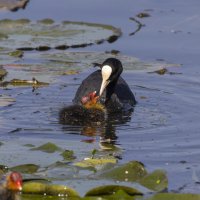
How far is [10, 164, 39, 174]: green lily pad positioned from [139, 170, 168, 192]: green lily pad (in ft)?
2.93

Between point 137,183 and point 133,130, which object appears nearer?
point 137,183

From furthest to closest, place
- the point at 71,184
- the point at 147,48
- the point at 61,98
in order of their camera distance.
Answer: the point at 147,48, the point at 61,98, the point at 71,184

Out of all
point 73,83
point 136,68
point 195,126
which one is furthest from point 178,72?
point 195,126

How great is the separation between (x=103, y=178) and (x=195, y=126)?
8.66 ft

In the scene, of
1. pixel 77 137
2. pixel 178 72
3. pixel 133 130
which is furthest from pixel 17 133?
pixel 178 72

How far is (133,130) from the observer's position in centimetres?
1005

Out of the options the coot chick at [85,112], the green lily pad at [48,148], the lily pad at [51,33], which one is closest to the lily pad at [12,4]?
the lily pad at [51,33]

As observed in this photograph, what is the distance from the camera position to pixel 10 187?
6492 mm

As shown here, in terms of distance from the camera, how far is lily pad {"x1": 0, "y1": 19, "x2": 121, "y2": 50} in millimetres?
13469

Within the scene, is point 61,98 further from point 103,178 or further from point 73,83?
point 103,178

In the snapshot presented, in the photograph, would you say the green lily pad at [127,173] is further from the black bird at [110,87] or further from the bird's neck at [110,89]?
the bird's neck at [110,89]

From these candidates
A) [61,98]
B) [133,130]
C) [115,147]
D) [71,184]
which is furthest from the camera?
[61,98]

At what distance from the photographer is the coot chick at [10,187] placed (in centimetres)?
643

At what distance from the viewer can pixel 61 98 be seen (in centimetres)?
1152
